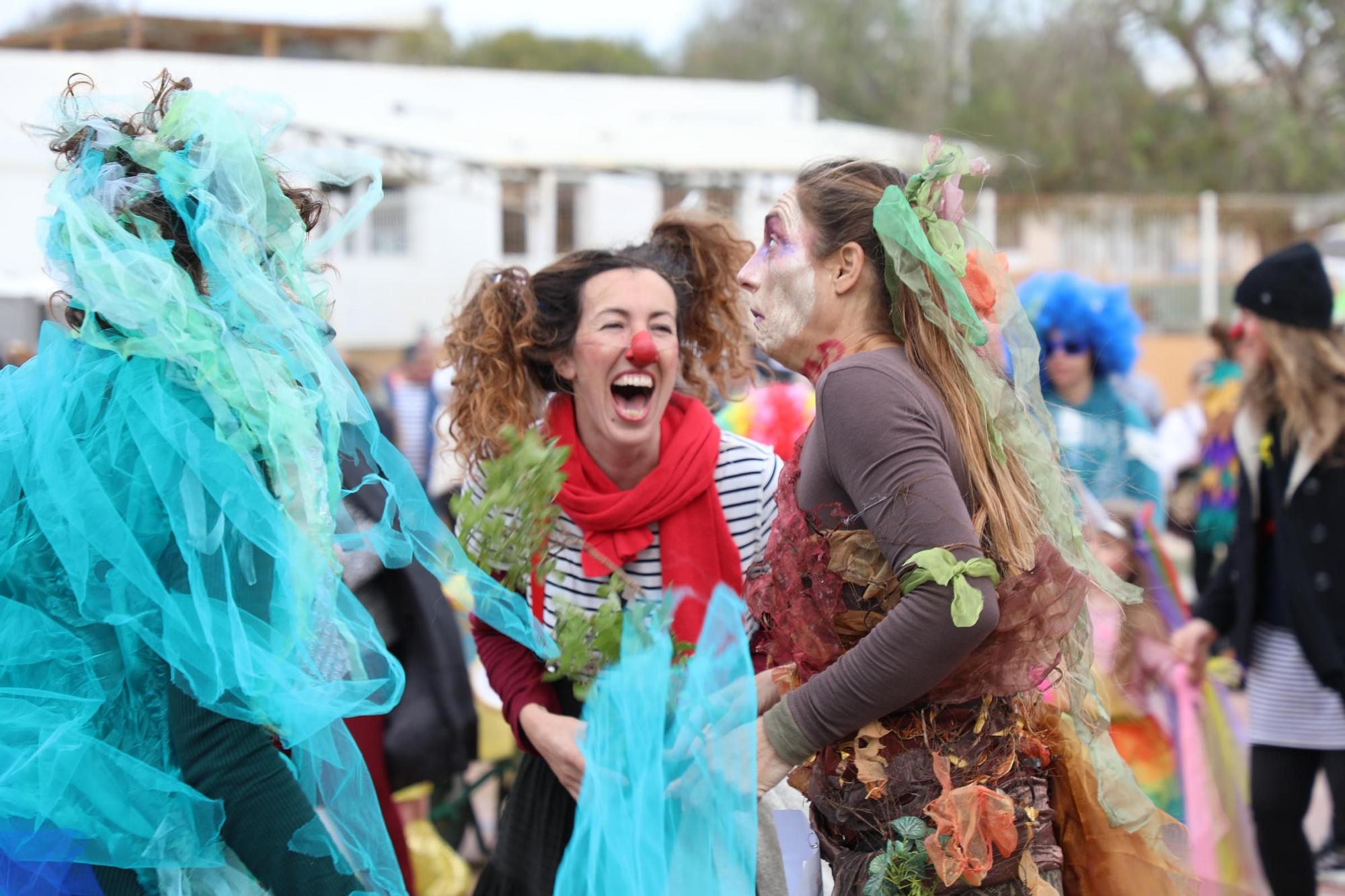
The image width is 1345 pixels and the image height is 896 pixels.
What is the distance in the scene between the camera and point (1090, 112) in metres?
26.7

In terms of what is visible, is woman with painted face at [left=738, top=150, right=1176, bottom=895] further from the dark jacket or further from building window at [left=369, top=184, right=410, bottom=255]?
building window at [left=369, top=184, right=410, bottom=255]

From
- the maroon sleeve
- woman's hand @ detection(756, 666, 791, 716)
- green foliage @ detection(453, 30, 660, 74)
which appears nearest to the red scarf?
the maroon sleeve

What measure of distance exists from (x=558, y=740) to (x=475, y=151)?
1294 centimetres

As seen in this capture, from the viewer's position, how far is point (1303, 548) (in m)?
3.96

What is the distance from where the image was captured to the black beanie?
4.03 meters

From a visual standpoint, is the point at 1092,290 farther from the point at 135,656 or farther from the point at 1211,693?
the point at 135,656

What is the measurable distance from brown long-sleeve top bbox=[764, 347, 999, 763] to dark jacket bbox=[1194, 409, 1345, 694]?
2.25m

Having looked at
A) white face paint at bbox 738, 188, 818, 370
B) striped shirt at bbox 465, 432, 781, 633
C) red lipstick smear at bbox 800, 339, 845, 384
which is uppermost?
white face paint at bbox 738, 188, 818, 370

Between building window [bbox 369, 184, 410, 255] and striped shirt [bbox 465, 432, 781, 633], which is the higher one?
building window [bbox 369, 184, 410, 255]

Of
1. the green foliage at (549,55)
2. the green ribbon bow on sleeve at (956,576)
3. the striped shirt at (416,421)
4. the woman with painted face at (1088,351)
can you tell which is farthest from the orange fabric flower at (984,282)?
the green foliage at (549,55)

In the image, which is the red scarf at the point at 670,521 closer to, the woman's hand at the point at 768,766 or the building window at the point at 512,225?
the woman's hand at the point at 768,766

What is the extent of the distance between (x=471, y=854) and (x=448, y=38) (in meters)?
40.8

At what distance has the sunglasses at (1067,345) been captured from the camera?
505 cm

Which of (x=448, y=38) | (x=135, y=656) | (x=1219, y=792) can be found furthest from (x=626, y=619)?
(x=448, y=38)
